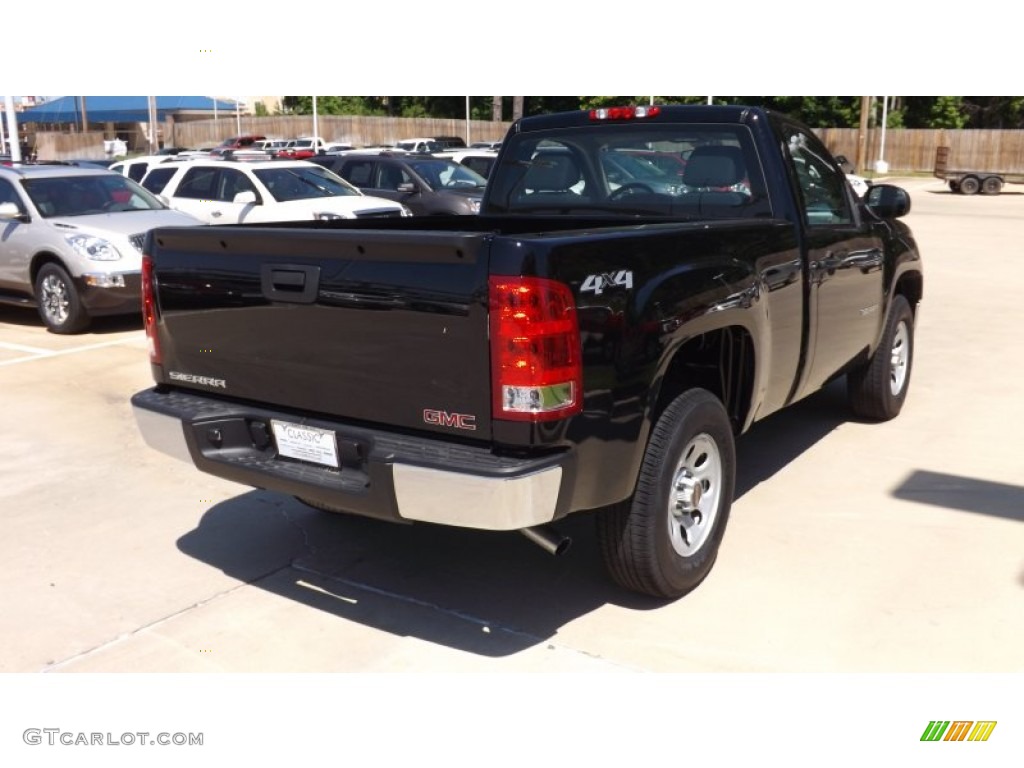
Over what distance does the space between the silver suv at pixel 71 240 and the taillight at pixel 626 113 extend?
21.5 ft

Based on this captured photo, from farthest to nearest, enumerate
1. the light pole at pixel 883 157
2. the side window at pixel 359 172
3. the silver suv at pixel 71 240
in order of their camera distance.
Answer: the light pole at pixel 883 157 → the side window at pixel 359 172 → the silver suv at pixel 71 240

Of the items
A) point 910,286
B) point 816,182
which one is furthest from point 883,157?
point 816,182

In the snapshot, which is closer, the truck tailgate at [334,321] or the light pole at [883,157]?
the truck tailgate at [334,321]

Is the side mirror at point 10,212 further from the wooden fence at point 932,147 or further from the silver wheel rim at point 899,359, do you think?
the wooden fence at point 932,147

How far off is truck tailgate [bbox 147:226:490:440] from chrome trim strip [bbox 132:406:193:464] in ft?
0.66

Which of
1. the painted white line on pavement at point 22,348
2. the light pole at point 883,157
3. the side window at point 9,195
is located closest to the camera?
the painted white line on pavement at point 22,348

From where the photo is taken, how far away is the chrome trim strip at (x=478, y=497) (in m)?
3.44

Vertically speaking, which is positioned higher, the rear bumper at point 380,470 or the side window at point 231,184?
the side window at point 231,184

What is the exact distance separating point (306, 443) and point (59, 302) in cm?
798

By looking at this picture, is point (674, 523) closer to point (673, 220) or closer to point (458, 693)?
point (458, 693)

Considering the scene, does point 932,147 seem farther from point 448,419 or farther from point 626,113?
point 448,419

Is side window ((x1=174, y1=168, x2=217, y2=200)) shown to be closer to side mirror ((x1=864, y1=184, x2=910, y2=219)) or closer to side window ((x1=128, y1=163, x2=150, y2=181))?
side window ((x1=128, y1=163, x2=150, y2=181))

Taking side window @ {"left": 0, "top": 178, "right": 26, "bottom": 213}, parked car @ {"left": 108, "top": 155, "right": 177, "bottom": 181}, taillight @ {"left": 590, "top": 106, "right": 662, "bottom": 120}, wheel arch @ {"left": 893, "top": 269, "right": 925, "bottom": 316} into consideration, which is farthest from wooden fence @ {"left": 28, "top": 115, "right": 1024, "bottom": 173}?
taillight @ {"left": 590, "top": 106, "right": 662, "bottom": 120}

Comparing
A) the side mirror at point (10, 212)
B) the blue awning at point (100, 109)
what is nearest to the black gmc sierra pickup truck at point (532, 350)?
the side mirror at point (10, 212)
